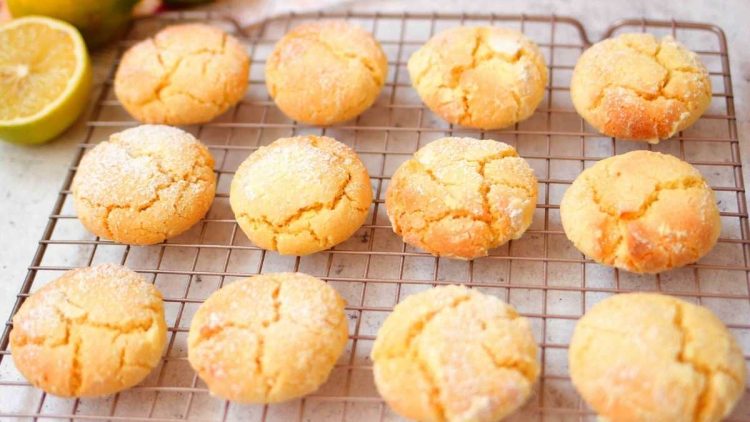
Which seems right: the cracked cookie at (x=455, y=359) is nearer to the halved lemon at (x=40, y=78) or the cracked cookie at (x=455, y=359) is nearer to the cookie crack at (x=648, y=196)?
the cookie crack at (x=648, y=196)

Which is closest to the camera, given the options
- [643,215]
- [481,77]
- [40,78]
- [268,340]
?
[268,340]

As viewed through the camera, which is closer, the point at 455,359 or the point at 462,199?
the point at 455,359

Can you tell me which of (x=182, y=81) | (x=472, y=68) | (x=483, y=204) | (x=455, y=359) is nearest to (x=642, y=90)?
(x=472, y=68)

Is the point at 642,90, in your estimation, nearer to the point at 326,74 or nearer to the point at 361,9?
the point at 326,74

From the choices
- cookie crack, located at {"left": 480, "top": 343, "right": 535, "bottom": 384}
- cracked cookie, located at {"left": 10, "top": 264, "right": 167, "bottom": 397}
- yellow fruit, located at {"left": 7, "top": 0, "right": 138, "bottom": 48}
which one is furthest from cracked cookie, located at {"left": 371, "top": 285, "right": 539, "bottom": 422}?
yellow fruit, located at {"left": 7, "top": 0, "right": 138, "bottom": 48}

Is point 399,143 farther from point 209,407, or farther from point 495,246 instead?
point 209,407


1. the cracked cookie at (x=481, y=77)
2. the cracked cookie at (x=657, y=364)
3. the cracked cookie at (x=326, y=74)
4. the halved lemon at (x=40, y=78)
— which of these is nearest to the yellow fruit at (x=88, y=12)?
the halved lemon at (x=40, y=78)
